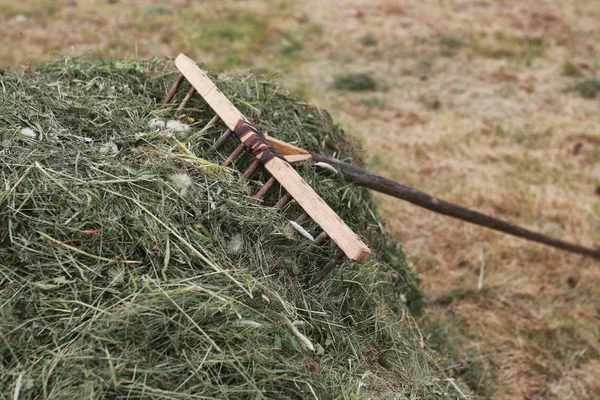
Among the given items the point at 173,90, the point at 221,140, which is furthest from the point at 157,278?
the point at 173,90

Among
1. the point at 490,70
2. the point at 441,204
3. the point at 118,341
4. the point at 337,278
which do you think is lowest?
the point at 490,70

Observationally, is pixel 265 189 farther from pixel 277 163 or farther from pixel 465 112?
pixel 465 112

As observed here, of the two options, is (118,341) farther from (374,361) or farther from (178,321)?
(374,361)

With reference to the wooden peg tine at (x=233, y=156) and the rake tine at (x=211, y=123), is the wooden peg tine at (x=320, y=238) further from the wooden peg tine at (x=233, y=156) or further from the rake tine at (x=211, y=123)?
the rake tine at (x=211, y=123)

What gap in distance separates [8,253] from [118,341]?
51 centimetres

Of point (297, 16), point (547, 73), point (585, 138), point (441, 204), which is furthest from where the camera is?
point (297, 16)

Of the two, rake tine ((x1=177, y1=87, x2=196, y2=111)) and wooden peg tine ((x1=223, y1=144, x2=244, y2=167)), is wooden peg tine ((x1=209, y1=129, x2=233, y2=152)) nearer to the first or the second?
wooden peg tine ((x1=223, y1=144, x2=244, y2=167))

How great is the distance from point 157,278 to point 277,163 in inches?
27.8

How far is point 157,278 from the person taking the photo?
5.70 ft

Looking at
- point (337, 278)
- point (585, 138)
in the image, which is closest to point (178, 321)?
A: point (337, 278)

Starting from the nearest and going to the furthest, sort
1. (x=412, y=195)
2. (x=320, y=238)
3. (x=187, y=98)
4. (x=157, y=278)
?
(x=157, y=278)
(x=320, y=238)
(x=187, y=98)
(x=412, y=195)

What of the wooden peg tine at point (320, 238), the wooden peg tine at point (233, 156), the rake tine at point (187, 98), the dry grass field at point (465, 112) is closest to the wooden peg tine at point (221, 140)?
the wooden peg tine at point (233, 156)

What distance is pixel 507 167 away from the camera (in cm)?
570

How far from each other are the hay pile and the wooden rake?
0.24ft
